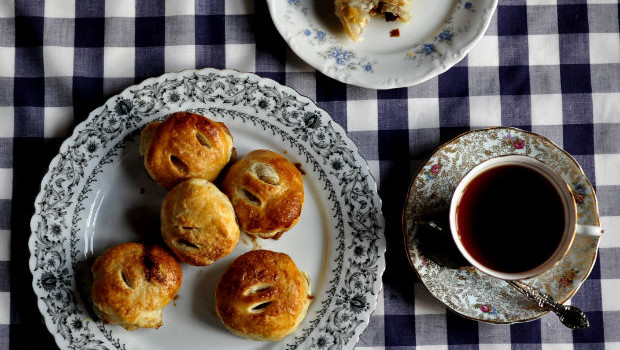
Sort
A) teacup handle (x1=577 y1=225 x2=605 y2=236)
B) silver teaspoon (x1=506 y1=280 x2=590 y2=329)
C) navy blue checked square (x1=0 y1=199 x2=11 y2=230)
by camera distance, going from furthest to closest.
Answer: navy blue checked square (x1=0 y1=199 x2=11 y2=230), silver teaspoon (x1=506 y1=280 x2=590 y2=329), teacup handle (x1=577 y1=225 x2=605 y2=236)

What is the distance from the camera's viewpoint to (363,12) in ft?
6.07

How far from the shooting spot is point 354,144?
1868mm

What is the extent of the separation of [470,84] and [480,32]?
6.5 inches

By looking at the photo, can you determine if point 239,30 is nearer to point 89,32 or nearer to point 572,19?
point 89,32

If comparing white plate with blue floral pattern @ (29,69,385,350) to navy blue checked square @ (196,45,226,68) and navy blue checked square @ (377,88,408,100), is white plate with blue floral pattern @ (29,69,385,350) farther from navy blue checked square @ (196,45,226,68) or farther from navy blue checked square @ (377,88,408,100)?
navy blue checked square @ (377,88,408,100)

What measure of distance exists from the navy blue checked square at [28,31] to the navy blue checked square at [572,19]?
1643 mm

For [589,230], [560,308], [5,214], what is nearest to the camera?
[589,230]

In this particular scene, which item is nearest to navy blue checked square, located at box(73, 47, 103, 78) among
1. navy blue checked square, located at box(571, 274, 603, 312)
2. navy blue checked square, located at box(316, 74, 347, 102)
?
navy blue checked square, located at box(316, 74, 347, 102)

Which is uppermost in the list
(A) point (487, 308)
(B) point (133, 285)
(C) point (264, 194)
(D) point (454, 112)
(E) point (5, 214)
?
(D) point (454, 112)

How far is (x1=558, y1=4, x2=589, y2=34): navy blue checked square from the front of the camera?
1.96m

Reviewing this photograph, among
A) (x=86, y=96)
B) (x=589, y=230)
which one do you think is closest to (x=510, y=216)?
(x=589, y=230)

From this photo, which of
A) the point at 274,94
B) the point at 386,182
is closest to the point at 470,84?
the point at 386,182

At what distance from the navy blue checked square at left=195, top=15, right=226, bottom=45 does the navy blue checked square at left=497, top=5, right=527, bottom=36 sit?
0.88m

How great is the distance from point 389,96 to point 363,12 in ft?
0.89
